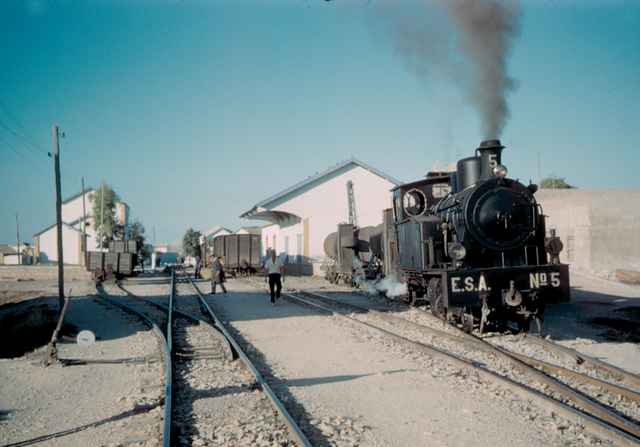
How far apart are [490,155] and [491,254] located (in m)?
1.83

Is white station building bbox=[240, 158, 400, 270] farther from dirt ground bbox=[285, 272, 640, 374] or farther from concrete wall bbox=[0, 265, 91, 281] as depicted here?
dirt ground bbox=[285, 272, 640, 374]

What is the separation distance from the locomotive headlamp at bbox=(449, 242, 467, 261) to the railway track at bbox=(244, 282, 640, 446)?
54.5 inches

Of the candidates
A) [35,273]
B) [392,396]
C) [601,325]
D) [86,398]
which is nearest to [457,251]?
[392,396]

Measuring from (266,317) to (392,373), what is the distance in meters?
6.65

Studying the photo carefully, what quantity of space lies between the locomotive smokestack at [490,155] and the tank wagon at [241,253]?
25306mm

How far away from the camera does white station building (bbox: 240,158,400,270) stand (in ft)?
109

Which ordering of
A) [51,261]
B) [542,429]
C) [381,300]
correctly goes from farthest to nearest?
[51,261]
[381,300]
[542,429]

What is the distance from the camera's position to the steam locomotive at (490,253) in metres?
8.95

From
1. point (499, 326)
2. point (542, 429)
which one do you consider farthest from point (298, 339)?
point (542, 429)

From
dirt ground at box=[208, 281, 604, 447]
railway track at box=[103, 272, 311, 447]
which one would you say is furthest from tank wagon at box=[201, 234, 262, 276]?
dirt ground at box=[208, 281, 604, 447]

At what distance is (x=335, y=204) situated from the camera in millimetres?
34188

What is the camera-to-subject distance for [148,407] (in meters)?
5.88

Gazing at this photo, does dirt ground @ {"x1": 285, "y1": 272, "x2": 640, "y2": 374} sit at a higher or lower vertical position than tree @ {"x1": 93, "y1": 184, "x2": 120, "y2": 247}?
lower

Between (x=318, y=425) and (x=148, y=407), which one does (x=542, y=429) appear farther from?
(x=148, y=407)
